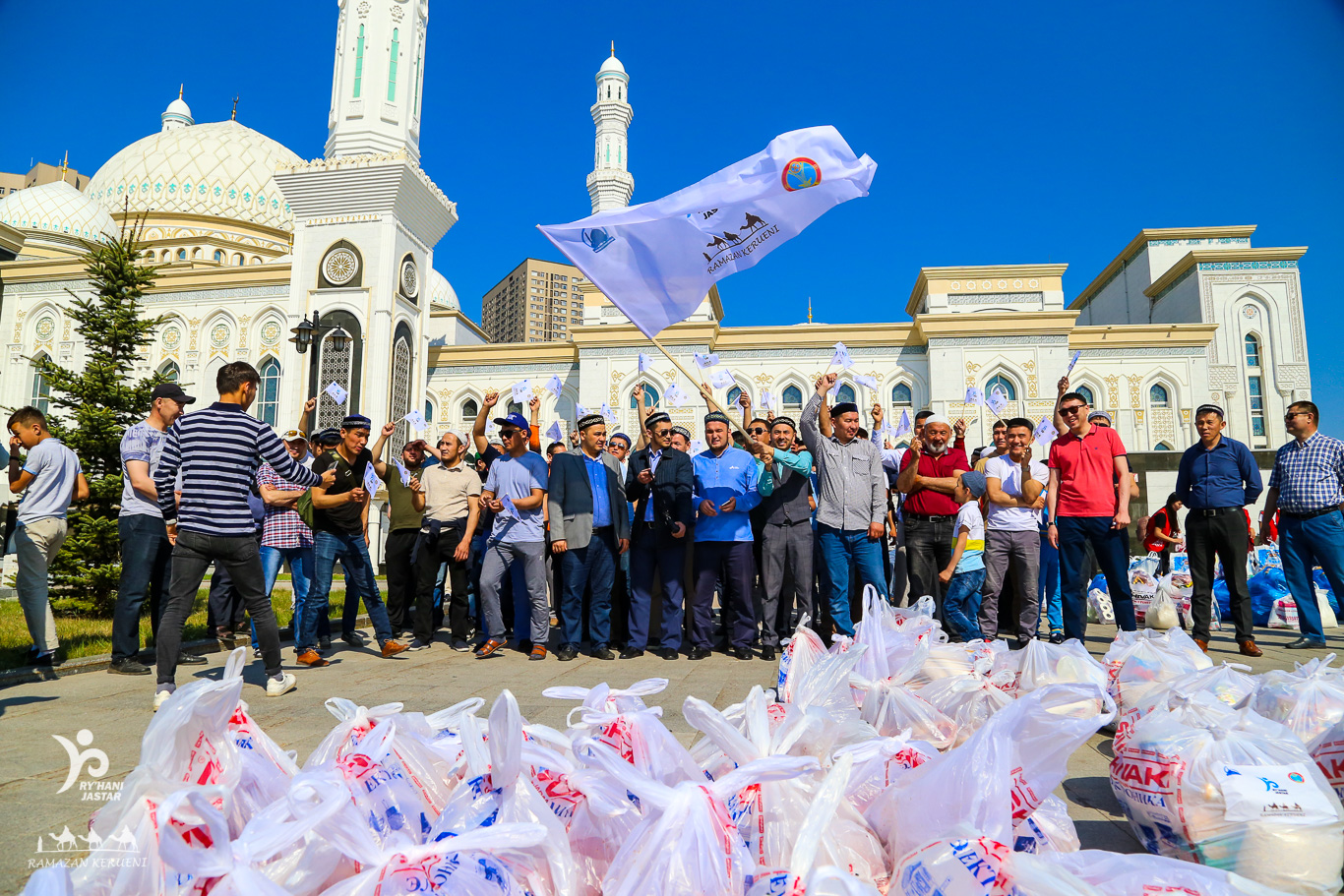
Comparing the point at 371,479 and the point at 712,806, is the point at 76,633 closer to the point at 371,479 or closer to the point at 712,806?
the point at 371,479

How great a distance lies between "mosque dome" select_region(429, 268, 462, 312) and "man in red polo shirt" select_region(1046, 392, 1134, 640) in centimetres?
4055

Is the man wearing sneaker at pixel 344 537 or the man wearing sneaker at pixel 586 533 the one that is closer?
the man wearing sneaker at pixel 344 537

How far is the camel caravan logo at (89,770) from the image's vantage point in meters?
2.78

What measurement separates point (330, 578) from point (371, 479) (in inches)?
49.3

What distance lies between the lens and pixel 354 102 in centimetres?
2877

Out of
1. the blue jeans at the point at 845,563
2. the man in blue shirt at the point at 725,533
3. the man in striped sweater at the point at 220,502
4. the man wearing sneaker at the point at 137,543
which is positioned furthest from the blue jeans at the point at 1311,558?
the man wearing sneaker at the point at 137,543

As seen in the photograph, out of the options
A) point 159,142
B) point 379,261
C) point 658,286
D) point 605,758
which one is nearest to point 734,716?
point 605,758

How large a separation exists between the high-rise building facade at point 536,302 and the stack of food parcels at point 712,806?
106675mm

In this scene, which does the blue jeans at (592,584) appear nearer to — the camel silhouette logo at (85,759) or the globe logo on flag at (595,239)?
the globe logo on flag at (595,239)

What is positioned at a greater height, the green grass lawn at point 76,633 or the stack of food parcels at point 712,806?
the stack of food parcels at point 712,806

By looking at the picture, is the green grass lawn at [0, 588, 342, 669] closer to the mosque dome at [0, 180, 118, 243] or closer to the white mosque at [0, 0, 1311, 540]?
the white mosque at [0, 0, 1311, 540]

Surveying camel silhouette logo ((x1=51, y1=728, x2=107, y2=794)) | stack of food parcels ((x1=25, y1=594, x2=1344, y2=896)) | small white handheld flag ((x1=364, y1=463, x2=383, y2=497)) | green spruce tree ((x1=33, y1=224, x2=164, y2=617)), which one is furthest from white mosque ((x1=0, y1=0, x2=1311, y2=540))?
stack of food parcels ((x1=25, y1=594, x2=1344, y2=896))

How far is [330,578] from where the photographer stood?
6188 millimetres

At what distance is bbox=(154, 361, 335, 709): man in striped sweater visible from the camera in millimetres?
4469
